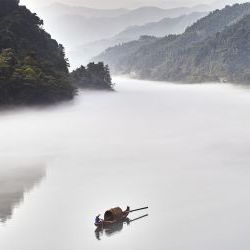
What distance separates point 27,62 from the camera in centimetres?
9275

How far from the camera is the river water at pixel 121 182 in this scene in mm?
32188

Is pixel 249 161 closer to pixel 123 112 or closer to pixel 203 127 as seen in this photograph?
pixel 203 127

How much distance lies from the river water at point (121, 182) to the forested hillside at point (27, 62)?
3550 mm

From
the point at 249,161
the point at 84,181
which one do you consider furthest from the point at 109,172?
the point at 249,161

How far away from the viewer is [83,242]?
31.4 m

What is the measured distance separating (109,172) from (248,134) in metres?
32.7

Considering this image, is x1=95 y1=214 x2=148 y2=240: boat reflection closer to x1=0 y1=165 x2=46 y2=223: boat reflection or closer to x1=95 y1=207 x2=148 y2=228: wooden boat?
x1=95 y1=207 x2=148 y2=228: wooden boat

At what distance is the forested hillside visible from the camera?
84.9 m

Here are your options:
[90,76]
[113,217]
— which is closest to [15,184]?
[113,217]

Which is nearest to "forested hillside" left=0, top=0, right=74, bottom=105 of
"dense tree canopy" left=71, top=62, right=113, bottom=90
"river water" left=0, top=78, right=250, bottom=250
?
"river water" left=0, top=78, right=250, bottom=250

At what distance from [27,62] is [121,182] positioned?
5186 centimetres

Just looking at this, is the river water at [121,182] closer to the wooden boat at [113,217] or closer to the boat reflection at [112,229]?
the boat reflection at [112,229]

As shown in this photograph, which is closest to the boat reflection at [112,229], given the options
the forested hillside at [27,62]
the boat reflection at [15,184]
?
the boat reflection at [15,184]

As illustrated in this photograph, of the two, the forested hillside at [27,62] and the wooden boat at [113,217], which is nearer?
the wooden boat at [113,217]
